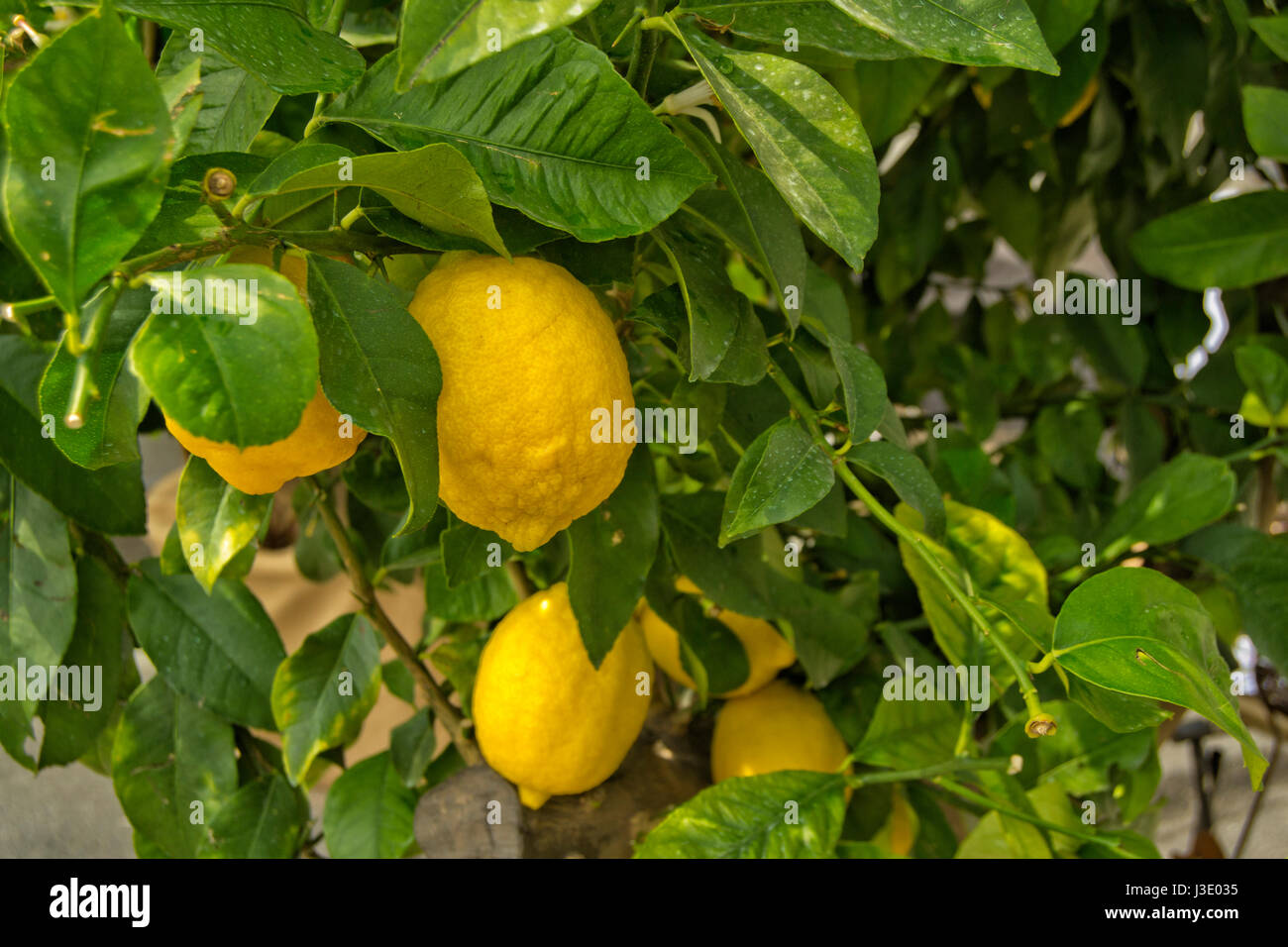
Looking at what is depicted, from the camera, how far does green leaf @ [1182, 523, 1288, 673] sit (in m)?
0.49

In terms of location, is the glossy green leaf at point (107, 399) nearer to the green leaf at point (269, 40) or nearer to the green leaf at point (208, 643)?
the green leaf at point (269, 40)

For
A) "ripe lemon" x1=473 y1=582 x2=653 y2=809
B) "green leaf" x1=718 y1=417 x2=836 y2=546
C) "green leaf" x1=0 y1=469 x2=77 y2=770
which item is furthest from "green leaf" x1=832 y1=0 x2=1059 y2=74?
"green leaf" x1=0 y1=469 x2=77 y2=770

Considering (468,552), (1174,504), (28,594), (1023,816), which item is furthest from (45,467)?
(1174,504)

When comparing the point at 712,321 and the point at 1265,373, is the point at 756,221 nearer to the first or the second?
the point at 712,321

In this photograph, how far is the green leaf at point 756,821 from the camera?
0.37 m

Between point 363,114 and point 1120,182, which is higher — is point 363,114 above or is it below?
below

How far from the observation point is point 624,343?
0.34m

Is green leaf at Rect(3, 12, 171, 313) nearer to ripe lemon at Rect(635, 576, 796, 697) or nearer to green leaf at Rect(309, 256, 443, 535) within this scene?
green leaf at Rect(309, 256, 443, 535)

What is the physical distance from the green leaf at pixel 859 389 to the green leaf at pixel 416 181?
0.11m

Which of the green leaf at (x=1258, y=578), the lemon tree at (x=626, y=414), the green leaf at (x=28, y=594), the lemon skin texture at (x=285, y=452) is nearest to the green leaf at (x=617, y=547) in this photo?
the lemon tree at (x=626, y=414)

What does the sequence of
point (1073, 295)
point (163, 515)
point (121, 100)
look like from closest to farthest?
point (121, 100)
point (1073, 295)
point (163, 515)

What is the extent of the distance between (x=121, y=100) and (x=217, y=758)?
347 millimetres

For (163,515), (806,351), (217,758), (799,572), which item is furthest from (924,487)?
(163,515)
